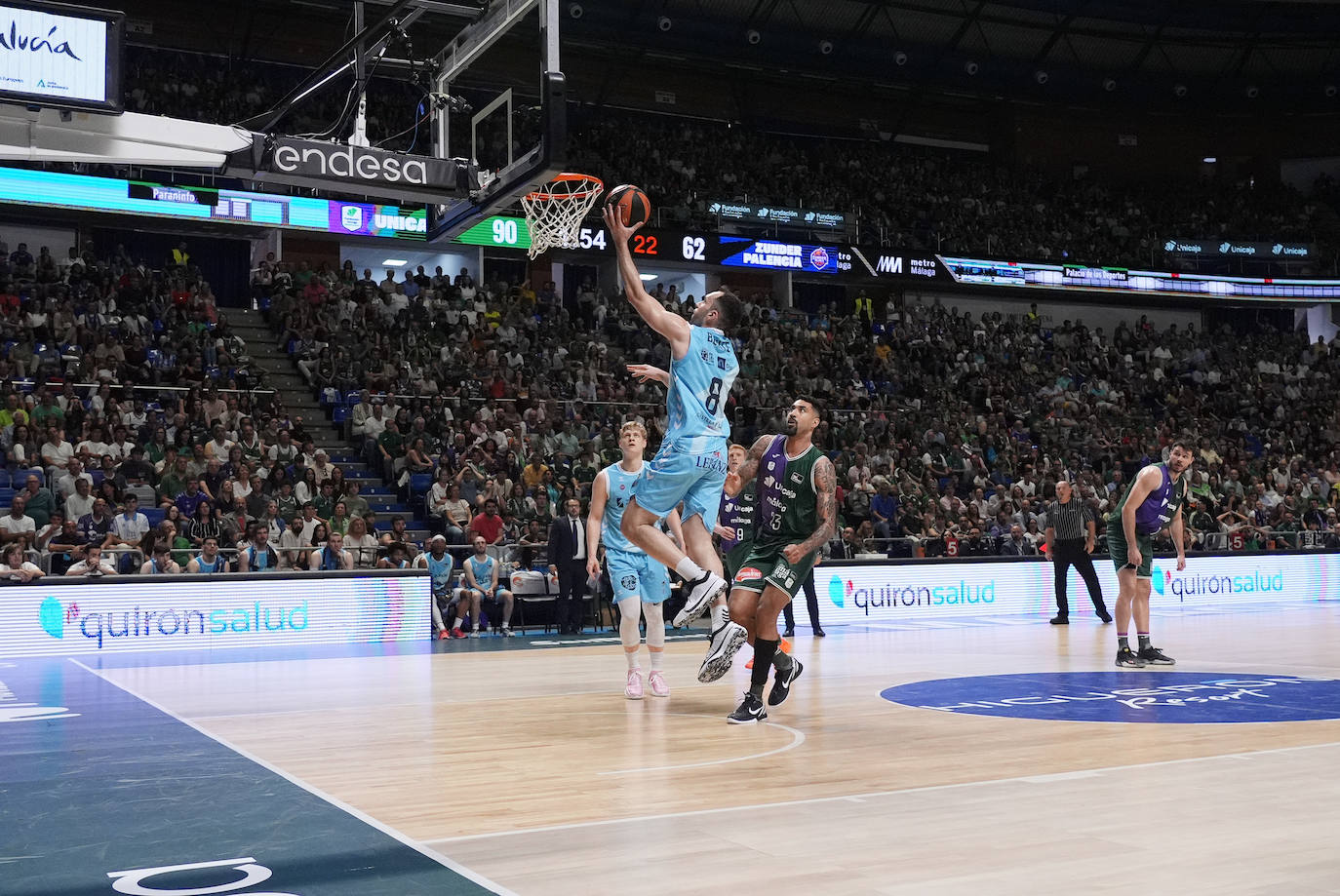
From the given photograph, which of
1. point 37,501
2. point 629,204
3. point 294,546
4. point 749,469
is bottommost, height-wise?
point 294,546

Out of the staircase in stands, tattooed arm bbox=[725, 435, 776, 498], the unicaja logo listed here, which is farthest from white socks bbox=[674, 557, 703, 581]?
Result: the staircase in stands

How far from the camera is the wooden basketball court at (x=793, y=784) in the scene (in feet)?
13.3

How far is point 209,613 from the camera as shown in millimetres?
13859

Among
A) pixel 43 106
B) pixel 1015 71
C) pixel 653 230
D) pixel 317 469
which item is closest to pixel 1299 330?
pixel 1015 71

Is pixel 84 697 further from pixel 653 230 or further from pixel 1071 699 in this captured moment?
pixel 653 230

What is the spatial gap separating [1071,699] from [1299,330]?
112ft

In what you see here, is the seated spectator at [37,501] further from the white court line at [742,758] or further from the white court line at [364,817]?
the white court line at [742,758]

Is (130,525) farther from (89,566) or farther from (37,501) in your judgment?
(89,566)

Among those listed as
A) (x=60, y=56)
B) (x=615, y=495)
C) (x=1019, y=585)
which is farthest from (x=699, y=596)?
(x=1019, y=585)

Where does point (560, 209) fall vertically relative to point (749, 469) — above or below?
above

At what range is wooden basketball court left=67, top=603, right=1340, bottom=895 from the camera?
4043mm

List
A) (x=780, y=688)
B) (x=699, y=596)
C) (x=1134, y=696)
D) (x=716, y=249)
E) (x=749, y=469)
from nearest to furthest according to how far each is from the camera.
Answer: (x=699, y=596) < (x=749, y=469) < (x=780, y=688) < (x=1134, y=696) < (x=716, y=249)

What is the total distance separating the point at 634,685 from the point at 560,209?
6152mm

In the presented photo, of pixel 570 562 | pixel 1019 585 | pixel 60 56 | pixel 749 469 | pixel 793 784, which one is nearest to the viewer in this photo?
pixel 793 784
